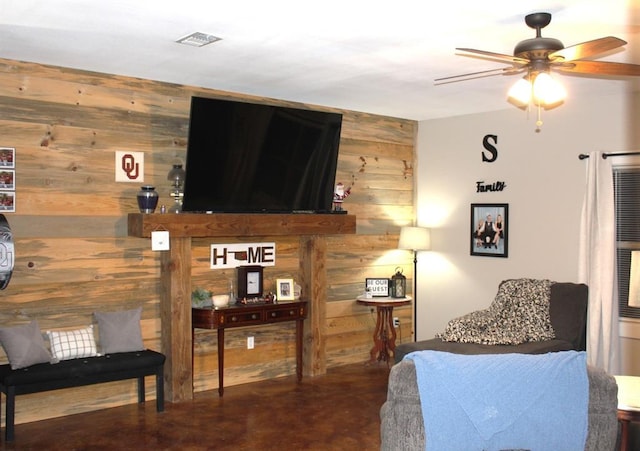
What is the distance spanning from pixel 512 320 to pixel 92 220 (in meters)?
3.57

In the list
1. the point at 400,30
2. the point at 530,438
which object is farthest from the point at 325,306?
the point at 530,438

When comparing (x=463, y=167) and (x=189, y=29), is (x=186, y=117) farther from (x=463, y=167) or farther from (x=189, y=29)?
(x=463, y=167)

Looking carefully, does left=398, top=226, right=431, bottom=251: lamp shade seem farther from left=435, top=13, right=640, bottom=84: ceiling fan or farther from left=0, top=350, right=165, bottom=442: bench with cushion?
left=435, top=13, right=640, bottom=84: ceiling fan

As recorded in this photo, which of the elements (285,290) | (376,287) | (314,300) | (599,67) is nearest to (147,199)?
(285,290)

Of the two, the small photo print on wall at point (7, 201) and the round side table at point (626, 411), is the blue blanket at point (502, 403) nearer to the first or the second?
the round side table at point (626, 411)

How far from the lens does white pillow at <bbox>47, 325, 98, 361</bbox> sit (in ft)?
16.6

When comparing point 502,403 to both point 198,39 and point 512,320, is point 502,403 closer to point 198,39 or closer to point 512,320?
point 198,39

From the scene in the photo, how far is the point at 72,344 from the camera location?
511 centimetres

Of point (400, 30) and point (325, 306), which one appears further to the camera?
point (325, 306)

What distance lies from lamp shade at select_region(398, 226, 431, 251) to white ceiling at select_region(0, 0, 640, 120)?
5.73 feet

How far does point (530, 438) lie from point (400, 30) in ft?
8.22

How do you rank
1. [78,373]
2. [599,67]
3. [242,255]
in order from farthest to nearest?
[242,255], [78,373], [599,67]

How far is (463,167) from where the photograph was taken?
7.29m

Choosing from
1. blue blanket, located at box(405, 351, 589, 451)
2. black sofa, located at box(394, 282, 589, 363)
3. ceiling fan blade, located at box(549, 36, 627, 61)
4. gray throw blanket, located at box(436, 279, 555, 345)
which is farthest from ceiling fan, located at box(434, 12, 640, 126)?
gray throw blanket, located at box(436, 279, 555, 345)
